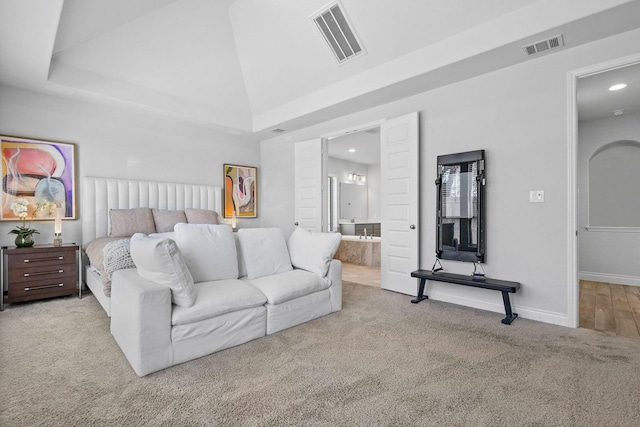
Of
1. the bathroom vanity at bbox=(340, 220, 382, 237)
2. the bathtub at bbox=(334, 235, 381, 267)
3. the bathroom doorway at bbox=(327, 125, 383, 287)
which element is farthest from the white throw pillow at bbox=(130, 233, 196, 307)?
the bathroom vanity at bbox=(340, 220, 382, 237)

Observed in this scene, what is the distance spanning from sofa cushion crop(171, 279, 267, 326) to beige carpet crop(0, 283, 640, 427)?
1.01 feet

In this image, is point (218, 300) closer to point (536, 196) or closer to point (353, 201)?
point (536, 196)

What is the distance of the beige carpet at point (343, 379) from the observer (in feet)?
5.27

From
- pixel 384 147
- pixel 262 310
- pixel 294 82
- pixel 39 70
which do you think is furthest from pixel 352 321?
pixel 39 70

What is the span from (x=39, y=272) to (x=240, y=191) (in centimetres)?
314

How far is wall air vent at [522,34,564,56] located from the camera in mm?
2744

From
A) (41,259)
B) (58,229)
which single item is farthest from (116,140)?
(41,259)

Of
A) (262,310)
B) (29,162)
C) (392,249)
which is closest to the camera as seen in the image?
(262,310)

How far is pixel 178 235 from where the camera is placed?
2.69 meters

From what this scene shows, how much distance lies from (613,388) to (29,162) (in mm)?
5851

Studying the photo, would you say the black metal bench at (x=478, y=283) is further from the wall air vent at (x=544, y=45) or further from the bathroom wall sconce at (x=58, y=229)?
the bathroom wall sconce at (x=58, y=229)

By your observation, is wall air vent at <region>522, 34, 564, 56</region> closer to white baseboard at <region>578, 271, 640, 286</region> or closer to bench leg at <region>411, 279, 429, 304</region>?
bench leg at <region>411, 279, 429, 304</region>

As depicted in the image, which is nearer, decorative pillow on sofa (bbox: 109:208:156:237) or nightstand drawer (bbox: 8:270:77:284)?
nightstand drawer (bbox: 8:270:77:284)

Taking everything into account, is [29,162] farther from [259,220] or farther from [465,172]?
[465,172]
